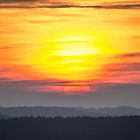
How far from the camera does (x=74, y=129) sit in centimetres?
16762

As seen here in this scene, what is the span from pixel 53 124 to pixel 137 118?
76.6 ft

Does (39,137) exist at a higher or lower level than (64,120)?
lower

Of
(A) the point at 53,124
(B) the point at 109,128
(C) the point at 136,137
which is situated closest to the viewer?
(C) the point at 136,137

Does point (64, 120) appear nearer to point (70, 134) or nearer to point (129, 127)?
point (70, 134)

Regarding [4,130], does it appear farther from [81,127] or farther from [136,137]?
[136,137]

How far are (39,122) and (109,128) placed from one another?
77.4 ft

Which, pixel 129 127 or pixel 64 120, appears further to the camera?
pixel 64 120

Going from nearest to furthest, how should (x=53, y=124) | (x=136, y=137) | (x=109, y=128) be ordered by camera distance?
(x=136, y=137), (x=109, y=128), (x=53, y=124)

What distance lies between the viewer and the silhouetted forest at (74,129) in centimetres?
15838

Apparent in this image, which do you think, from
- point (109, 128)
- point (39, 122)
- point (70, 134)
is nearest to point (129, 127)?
point (109, 128)

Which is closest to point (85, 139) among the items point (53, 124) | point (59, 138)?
point (59, 138)

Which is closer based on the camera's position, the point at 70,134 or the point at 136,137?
the point at 136,137

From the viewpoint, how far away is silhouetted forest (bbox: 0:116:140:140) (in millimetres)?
158375

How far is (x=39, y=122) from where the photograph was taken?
177500 mm
